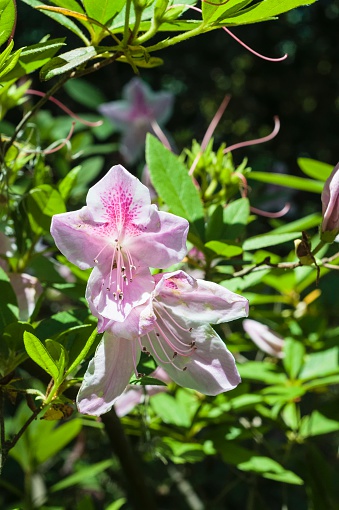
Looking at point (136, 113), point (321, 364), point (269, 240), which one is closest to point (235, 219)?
point (269, 240)

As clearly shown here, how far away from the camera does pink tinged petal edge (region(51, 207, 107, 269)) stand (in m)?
0.78

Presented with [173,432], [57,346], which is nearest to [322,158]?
[173,432]

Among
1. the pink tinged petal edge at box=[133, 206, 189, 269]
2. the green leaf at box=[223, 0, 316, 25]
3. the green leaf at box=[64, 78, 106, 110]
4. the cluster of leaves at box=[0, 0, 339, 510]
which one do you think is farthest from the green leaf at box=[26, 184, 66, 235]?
the green leaf at box=[64, 78, 106, 110]

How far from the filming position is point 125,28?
823 millimetres

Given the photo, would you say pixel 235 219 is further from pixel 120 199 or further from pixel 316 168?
pixel 316 168

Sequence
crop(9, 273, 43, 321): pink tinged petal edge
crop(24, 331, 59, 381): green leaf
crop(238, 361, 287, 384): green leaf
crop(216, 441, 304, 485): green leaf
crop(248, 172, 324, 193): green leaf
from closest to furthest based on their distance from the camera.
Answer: crop(24, 331, 59, 381): green leaf → crop(9, 273, 43, 321): pink tinged petal edge → crop(216, 441, 304, 485): green leaf → crop(238, 361, 287, 384): green leaf → crop(248, 172, 324, 193): green leaf

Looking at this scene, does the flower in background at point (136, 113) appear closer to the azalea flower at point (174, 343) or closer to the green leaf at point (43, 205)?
the green leaf at point (43, 205)

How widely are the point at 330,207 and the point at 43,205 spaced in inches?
15.2

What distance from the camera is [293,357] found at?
1360 millimetres

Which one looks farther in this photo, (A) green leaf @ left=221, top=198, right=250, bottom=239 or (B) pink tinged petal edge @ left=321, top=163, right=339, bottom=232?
(A) green leaf @ left=221, top=198, right=250, bottom=239

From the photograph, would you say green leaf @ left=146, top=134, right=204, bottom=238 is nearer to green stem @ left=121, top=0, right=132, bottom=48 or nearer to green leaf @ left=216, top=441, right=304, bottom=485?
green stem @ left=121, top=0, right=132, bottom=48

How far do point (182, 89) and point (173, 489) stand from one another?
1.91 metres

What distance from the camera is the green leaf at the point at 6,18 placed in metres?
0.78

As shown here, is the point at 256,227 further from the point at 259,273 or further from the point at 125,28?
the point at 125,28
